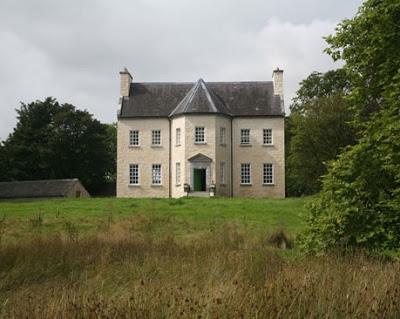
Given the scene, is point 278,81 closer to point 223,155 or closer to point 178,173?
point 223,155

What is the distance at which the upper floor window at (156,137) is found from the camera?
44.1m

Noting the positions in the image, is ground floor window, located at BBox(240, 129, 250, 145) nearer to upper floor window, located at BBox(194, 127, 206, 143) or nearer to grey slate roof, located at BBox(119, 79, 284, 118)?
grey slate roof, located at BBox(119, 79, 284, 118)

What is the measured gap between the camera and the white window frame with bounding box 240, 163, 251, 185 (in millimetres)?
43722

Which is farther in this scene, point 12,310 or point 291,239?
point 291,239

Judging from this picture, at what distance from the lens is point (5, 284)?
7.62m

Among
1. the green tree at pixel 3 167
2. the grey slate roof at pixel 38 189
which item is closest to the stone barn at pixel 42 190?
the grey slate roof at pixel 38 189

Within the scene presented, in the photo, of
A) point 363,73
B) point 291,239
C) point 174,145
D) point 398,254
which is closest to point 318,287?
point 398,254

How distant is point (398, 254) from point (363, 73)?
394cm

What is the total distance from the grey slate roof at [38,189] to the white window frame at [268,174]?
58.9 feet

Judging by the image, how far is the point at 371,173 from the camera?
9.90m

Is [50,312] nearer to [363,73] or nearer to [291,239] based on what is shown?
[363,73]

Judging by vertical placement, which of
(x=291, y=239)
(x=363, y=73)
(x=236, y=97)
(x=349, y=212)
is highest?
(x=236, y=97)

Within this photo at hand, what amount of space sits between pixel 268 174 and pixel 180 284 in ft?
126

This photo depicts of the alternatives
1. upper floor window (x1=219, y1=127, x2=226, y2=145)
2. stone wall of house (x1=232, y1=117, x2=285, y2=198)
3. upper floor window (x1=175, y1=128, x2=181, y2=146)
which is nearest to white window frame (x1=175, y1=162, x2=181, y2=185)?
upper floor window (x1=175, y1=128, x2=181, y2=146)
